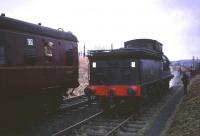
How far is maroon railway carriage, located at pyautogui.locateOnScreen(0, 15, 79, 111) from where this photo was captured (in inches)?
436

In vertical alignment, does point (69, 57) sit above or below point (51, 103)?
above

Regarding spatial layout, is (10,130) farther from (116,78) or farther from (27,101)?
(116,78)

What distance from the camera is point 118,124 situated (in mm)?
12383

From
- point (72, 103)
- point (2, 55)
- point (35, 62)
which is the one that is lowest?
point (72, 103)

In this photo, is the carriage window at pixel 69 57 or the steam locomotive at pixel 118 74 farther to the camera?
the carriage window at pixel 69 57

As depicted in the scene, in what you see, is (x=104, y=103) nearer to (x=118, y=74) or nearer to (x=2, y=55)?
(x=118, y=74)

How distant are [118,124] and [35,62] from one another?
3999mm

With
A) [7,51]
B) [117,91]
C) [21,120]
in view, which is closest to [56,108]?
[21,120]

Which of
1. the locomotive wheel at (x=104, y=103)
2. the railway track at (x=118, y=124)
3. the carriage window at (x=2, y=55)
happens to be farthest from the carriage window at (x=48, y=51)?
the railway track at (x=118, y=124)

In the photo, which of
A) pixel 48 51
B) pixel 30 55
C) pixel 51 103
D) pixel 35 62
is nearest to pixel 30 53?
pixel 30 55

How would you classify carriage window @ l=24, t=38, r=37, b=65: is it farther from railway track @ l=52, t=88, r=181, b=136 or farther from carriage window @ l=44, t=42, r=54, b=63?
railway track @ l=52, t=88, r=181, b=136

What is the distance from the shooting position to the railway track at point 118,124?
428 inches

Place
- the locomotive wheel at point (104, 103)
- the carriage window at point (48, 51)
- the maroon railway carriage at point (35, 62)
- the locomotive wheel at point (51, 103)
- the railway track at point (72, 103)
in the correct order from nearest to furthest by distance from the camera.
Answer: the maroon railway carriage at point (35, 62) < the carriage window at point (48, 51) < the locomotive wheel at point (51, 103) < the locomotive wheel at point (104, 103) < the railway track at point (72, 103)

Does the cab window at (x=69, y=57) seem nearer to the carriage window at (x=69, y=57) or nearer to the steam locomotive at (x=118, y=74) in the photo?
the carriage window at (x=69, y=57)
